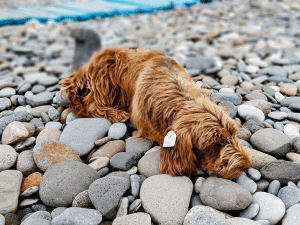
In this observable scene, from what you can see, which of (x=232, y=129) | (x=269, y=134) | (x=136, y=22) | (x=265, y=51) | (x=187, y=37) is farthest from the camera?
(x=136, y=22)

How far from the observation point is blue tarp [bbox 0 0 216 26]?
10852 mm

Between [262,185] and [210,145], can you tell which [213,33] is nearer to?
[262,185]

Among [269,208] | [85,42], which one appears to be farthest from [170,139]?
[85,42]

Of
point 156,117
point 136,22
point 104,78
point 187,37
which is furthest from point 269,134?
point 136,22

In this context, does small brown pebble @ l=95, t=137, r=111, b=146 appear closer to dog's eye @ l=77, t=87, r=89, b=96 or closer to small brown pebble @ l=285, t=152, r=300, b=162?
dog's eye @ l=77, t=87, r=89, b=96

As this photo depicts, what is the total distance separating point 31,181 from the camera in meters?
3.33

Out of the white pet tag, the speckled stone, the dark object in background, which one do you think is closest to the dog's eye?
the white pet tag

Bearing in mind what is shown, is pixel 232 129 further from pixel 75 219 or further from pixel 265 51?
pixel 265 51

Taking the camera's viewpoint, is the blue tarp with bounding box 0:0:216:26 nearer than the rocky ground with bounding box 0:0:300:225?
No

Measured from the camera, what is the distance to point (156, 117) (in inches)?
130

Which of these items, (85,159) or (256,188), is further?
(85,159)

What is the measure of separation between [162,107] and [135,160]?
0.87 m

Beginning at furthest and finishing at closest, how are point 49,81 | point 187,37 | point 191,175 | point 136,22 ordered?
point 136,22 < point 187,37 < point 49,81 < point 191,175

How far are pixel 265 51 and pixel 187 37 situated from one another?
272cm
